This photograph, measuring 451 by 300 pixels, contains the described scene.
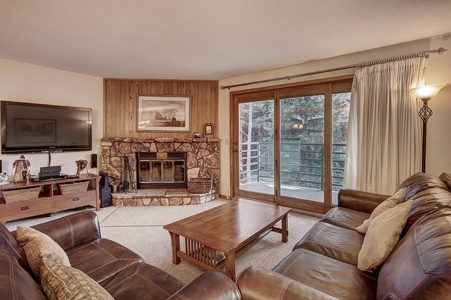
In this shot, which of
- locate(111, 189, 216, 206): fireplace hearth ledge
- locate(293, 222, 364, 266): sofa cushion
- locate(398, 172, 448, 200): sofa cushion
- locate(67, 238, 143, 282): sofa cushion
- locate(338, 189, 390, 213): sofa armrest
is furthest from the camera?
locate(111, 189, 216, 206): fireplace hearth ledge

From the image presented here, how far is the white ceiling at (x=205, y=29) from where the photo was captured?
200cm

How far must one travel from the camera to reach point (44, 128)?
141 inches

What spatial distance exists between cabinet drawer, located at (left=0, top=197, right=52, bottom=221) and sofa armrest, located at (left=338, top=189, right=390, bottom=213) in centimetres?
406

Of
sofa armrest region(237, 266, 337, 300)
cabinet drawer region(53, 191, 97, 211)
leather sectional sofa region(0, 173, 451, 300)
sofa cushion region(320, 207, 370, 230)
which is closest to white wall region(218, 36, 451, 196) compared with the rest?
leather sectional sofa region(0, 173, 451, 300)

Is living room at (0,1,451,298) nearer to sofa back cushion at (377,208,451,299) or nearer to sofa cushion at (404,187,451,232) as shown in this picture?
sofa cushion at (404,187,451,232)

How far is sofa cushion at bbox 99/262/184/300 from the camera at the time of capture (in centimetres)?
108

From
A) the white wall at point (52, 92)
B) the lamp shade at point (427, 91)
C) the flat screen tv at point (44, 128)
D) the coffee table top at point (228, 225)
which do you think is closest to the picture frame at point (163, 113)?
the white wall at point (52, 92)

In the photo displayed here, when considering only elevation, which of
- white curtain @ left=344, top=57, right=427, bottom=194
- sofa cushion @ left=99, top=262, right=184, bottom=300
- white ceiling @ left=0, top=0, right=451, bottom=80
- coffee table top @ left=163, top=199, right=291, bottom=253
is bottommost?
coffee table top @ left=163, top=199, right=291, bottom=253

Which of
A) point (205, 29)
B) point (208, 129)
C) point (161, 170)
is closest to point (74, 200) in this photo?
point (161, 170)

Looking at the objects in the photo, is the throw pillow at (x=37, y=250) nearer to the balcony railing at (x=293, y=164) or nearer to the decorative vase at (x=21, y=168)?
the decorative vase at (x=21, y=168)

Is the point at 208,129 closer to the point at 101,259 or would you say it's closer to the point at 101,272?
the point at 101,259

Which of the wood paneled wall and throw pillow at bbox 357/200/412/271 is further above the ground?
the wood paneled wall

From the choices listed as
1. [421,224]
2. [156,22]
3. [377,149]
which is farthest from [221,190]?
[421,224]

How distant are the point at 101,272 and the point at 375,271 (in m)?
1.61
